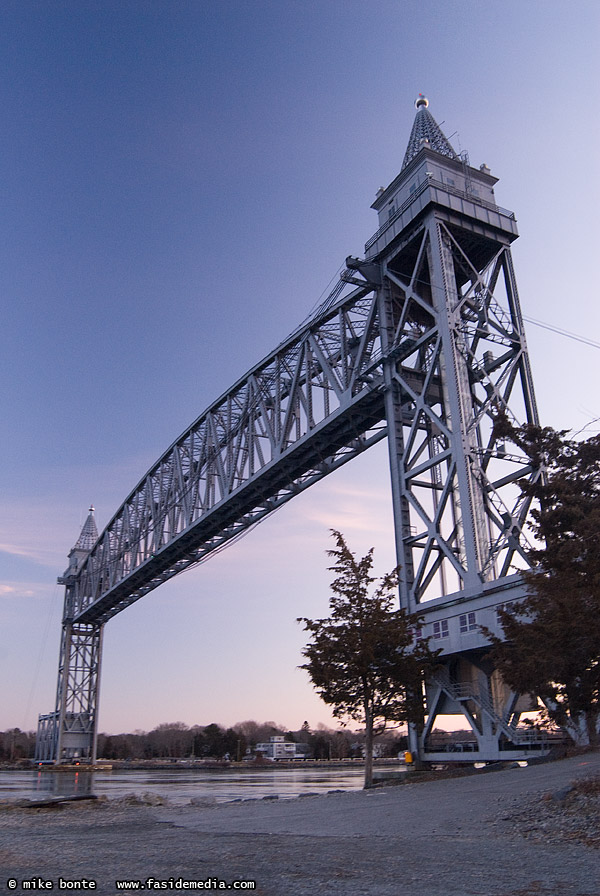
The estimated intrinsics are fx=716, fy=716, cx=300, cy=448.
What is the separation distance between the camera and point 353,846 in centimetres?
934

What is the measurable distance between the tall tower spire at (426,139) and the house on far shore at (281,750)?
154 m

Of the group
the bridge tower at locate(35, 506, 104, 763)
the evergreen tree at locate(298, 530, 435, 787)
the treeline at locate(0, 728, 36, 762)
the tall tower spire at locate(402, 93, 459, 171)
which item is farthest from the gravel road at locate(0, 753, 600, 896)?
the treeline at locate(0, 728, 36, 762)

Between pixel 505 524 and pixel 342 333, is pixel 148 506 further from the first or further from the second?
pixel 505 524

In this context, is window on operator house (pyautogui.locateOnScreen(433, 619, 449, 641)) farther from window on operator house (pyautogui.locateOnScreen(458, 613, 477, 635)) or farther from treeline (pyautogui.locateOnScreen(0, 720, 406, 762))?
treeline (pyautogui.locateOnScreen(0, 720, 406, 762))

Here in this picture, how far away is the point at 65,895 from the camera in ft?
21.6

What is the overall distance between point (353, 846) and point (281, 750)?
583 feet

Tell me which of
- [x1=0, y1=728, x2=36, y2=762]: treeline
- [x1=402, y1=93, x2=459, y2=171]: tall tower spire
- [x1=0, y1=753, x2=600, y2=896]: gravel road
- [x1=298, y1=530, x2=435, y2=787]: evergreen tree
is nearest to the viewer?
[x1=0, y1=753, x2=600, y2=896]: gravel road

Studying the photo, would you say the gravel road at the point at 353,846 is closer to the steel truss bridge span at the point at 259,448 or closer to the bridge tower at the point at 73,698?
the steel truss bridge span at the point at 259,448

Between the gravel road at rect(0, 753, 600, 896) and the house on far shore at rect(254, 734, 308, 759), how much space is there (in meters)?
165

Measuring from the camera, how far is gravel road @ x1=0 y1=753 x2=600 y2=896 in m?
6.91

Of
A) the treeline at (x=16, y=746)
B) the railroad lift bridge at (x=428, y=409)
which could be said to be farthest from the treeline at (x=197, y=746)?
the railroad lift bridge at (x=428, y=409)

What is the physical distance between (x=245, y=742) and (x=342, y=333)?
445 ft

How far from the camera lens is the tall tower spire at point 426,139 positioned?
3951 centimetres

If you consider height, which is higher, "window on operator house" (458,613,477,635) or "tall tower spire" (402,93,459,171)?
"tall tower spire" (402,93,459,171)
